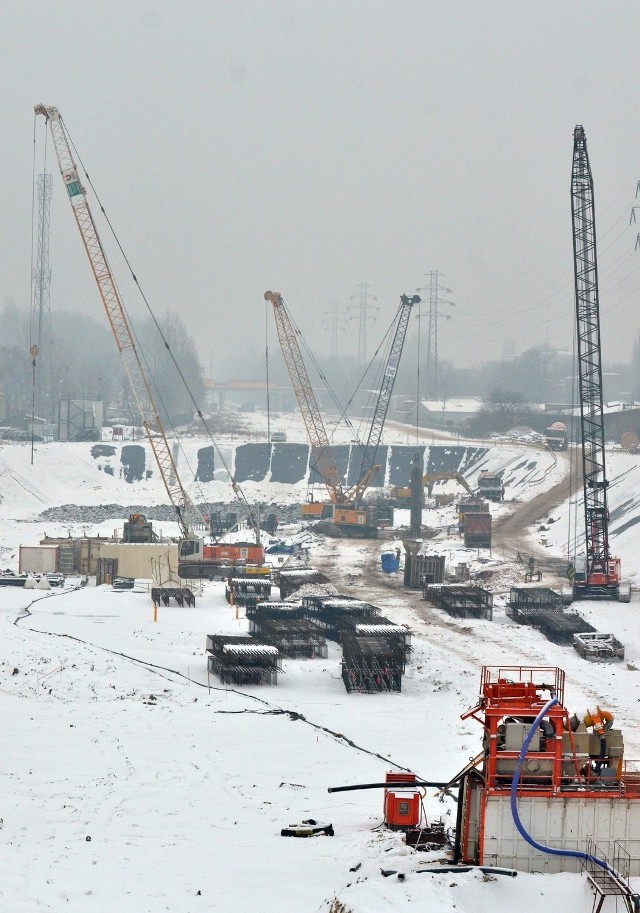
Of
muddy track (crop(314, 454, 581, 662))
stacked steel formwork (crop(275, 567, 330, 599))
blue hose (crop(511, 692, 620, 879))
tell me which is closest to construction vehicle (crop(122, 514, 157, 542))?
muddy track (crop(314, 454, 581, 662))

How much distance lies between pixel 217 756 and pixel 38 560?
30.9 m

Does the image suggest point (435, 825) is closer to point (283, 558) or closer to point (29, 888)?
point (29, 888)

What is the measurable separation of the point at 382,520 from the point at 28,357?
8403 centimetres

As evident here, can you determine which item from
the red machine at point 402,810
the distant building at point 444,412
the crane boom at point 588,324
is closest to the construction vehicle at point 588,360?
the crane boom at point 588,324

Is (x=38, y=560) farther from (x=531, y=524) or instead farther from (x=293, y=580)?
(x=531, y=524)

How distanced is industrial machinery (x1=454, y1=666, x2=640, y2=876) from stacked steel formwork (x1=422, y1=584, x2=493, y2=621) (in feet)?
90.8

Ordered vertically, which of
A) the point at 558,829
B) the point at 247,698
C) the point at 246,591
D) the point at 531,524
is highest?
the point at 531,524

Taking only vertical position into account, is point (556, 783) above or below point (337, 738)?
above

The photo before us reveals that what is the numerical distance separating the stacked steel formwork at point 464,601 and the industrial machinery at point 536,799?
27684 mm

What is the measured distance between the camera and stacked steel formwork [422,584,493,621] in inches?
1670

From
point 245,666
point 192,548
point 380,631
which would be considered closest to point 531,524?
point 192,548

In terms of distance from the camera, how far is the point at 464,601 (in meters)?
43.3

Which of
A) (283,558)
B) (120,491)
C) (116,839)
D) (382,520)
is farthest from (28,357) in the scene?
(116,839)

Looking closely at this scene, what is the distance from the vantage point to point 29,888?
14898 millimetres
